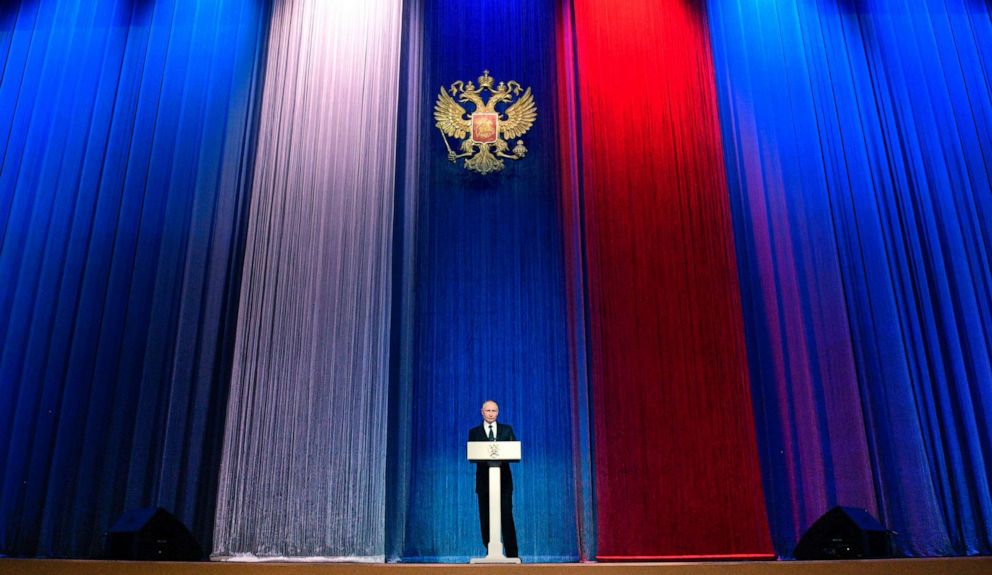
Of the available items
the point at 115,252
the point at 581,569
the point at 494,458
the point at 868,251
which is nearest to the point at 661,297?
the point at 868,251

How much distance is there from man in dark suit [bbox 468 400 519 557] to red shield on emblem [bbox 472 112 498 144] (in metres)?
2.87

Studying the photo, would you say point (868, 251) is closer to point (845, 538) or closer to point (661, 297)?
point (661, 297)

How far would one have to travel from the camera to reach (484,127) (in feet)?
25.7

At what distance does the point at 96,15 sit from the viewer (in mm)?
8070

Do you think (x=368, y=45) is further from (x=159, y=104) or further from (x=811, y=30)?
(x=811, y=30)

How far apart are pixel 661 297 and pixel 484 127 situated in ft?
8.19

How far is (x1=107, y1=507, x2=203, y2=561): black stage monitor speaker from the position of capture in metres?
5.43

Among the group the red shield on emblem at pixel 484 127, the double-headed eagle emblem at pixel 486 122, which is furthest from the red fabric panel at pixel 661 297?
the red shield on emblem at pixel 484 127

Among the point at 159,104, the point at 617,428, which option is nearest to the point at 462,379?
the point at 617,428

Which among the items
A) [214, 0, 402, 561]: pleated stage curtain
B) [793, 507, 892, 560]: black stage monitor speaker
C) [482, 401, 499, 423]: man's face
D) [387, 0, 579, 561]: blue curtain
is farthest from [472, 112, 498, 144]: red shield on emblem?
[793, 507, 892, 560]: black stage monitor speaker

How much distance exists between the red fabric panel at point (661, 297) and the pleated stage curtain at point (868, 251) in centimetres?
37

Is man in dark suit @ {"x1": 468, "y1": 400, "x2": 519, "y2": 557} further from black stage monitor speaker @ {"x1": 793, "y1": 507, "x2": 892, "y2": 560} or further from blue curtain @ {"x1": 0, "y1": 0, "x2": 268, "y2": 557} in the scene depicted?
blue curtain @ {"x1": 0, "y1": 0, "x2": 268, "y2": 557}

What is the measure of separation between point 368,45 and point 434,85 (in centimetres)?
76

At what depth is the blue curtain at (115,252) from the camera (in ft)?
21.5
